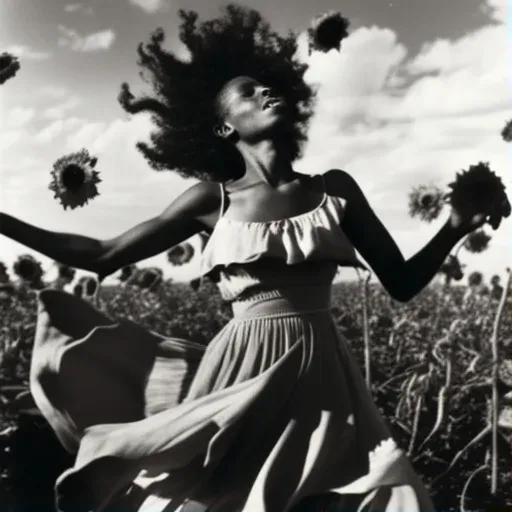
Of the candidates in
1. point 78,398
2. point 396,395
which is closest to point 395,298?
point 396,395

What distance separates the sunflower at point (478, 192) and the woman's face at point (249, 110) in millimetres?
414

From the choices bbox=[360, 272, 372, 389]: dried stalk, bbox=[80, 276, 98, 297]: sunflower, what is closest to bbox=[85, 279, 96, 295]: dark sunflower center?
bbox=[80, 276, 98, 297]: sunflower

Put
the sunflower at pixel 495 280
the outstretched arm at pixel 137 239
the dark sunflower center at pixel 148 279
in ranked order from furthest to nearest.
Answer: the sunflower at pixel 495 280, the dark sunflower center at pixel 148 279, the outstretched arm at pixel 137 239

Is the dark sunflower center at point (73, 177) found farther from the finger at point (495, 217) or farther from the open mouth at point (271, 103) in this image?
the finger at point (495, 217)

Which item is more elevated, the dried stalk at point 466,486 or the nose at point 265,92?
the nose at point 265,92

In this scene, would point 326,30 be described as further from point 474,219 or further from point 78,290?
point 78,290

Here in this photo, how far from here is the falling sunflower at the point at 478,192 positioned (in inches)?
69.5

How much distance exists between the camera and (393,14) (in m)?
1.97

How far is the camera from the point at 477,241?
1.96m

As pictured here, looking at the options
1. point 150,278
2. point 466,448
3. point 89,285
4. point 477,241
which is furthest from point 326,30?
point 466,448

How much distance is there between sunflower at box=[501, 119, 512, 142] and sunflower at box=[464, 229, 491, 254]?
0.82 feet

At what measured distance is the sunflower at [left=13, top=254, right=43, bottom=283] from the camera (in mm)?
1840

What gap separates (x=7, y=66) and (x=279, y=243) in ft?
2.47

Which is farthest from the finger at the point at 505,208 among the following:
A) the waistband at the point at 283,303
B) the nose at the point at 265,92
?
the nose at the point at 265,92
